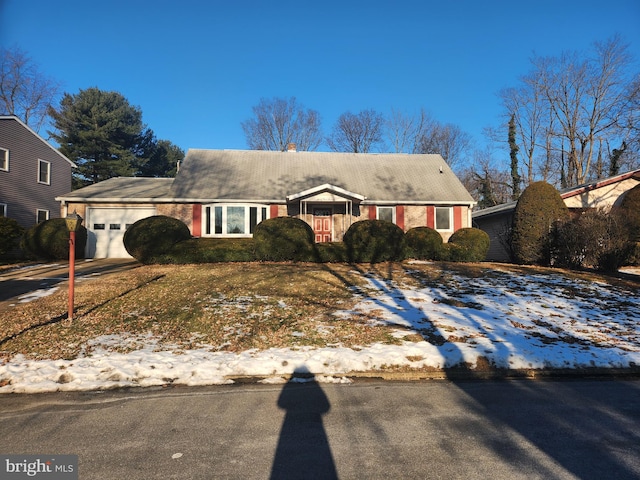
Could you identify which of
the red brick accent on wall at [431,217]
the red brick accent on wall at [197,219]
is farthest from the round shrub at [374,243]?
the red brick accent on wall at [197,219]

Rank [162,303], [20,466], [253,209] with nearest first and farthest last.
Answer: [20,466] < [162,303] < [253,209]

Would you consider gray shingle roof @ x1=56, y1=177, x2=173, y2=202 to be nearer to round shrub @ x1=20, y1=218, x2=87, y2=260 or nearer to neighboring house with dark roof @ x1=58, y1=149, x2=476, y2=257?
neighboring house with dark roof @ x1=58, y1=149, x2=476, y2=257

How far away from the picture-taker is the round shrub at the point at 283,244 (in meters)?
13.8

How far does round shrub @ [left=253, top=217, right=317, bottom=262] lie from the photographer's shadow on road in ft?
29.4

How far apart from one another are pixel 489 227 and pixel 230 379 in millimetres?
21000

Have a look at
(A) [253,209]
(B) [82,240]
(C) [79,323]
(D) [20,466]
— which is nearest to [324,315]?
(C) [79,323]

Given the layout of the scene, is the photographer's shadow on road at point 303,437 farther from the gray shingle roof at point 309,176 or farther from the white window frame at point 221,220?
the gray shingle roof at point 309,176

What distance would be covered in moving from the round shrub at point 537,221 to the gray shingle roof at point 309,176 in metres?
4.70

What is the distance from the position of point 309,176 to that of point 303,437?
18546 mm

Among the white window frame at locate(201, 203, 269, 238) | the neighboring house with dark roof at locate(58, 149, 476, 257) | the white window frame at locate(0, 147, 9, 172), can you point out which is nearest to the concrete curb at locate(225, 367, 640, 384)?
the neighboring house with dark roof at locate(58, 149, 476, 257)

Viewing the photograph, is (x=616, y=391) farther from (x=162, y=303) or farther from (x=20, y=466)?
(x=162, y=303)

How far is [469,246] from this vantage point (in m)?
15.5

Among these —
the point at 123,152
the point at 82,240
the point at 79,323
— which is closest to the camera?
the point at 79,323

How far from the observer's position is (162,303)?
8570mm
